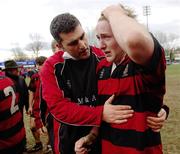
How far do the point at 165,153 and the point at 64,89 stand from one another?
5.12 metres

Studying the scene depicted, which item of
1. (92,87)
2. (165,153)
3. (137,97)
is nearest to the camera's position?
(137,97)

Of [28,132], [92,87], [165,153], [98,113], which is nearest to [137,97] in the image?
[98,113]

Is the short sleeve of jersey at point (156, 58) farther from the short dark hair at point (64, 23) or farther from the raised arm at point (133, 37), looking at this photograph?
the short dark hair at point (64, 23)

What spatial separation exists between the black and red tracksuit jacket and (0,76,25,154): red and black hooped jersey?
1734 millimetres

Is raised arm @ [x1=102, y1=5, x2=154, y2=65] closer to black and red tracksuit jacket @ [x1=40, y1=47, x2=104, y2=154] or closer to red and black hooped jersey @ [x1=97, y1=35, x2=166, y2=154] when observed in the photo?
red and black hooped jersey @ [x1=97, y1=35, x2=166, y2=154]

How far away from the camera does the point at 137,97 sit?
201 centimetres

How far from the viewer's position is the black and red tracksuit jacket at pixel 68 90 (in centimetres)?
234

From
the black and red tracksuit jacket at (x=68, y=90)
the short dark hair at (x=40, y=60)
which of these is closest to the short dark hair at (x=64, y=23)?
the black and red tracksuit jacket at (x=68, y=90)

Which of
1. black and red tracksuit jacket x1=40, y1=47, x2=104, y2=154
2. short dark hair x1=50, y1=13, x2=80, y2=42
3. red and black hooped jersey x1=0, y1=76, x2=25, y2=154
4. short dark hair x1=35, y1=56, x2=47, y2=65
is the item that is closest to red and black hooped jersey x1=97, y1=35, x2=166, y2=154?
black and red tracksuit jacket x1=40, y1=47, x2=104, y2=154

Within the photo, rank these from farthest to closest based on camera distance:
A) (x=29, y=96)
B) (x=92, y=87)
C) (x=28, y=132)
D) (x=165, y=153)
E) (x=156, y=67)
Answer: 1. (x=28, y=132)
2. (x=29, y=96)
3. (x=165, y=153)
4. (x=92, y=87)
5. (x=156, y=67)

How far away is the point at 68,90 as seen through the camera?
249cm

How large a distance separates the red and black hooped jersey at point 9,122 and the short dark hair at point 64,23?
174cm

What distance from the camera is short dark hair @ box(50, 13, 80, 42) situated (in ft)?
8.47

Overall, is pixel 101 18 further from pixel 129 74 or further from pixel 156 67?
pixel 156 67
